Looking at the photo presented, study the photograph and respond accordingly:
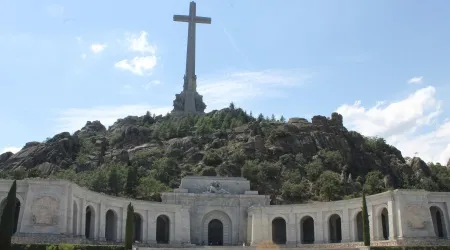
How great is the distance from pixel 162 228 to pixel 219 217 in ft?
25.2

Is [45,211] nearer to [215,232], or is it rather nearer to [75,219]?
[75,219]

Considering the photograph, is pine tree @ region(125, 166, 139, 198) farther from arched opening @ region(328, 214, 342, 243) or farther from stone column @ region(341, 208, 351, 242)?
stone column @ region(341, 208, 351, 242)

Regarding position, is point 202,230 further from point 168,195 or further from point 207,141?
point 207,141

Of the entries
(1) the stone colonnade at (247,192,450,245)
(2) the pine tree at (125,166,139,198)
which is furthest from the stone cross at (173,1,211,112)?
(1) the stone colonnade at (247,192,450,245)

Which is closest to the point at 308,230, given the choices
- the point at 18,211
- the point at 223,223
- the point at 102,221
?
the point at 223,223

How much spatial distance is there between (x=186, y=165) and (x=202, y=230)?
115 ft

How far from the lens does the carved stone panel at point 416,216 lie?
158ft

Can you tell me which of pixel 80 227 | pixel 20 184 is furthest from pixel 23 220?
pixel 80 227

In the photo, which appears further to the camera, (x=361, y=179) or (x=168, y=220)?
(x=361, y=179)

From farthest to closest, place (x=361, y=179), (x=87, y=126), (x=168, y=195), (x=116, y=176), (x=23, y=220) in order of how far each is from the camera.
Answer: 1. (x=87, y=126)
2. (x=361, y=179)
3. (x=116, y=176)
4. (x=168, y=195)
5. (x=23, y=220)

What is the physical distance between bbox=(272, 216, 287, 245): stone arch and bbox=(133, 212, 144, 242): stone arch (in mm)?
16875

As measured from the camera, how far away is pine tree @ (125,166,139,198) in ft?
264

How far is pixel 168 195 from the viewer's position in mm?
62531

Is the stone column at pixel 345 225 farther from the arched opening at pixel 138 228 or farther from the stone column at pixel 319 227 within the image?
the arched opening at pixel 138 228
